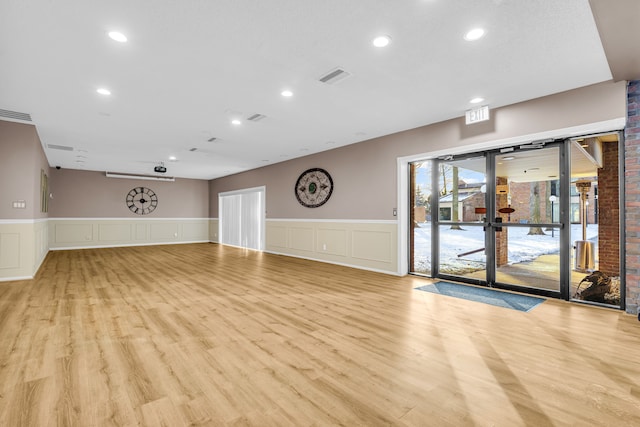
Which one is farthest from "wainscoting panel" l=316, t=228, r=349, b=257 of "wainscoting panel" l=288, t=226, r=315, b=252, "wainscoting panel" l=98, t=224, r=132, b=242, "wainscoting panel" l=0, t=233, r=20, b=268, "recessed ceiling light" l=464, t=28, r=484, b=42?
"wainscoting panel" l=98, t=224, r=132, b=242

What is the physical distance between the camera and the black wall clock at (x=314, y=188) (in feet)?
22.8

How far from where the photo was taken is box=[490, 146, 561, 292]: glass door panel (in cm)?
400

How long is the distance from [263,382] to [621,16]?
3701mm

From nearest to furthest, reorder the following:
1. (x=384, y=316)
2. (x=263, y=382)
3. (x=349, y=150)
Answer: (x=263, y=382), (x=384, y=316), (x=349, y=150)

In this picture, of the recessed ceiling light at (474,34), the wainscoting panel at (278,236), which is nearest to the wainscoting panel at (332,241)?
the wainscoting panel at (278,236)

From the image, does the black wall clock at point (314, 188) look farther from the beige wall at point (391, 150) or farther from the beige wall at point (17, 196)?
the beige wall at point (17, 196)

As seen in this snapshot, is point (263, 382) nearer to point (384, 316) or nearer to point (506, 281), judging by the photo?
point (384, 316)

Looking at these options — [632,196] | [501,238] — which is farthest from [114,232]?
[632,196]

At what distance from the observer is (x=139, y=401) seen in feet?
5.79

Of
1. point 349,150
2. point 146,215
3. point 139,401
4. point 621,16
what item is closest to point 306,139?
point 349,150

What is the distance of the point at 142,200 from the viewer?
1121 cm

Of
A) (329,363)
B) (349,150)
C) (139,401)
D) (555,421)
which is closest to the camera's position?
(555,421)

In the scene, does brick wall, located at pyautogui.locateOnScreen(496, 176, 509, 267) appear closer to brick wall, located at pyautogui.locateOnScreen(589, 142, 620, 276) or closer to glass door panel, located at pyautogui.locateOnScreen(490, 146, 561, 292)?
glass door panel, located at pyautogui.locateOnScreen(490, 146, 561, 292)

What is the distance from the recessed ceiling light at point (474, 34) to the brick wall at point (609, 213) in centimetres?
260
